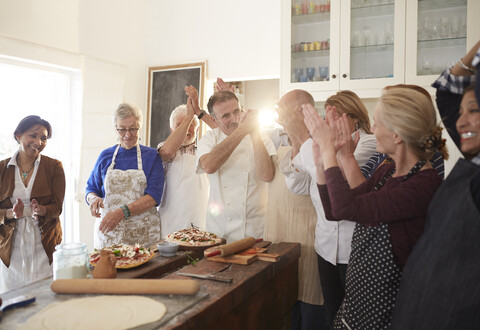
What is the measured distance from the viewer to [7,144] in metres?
3.45

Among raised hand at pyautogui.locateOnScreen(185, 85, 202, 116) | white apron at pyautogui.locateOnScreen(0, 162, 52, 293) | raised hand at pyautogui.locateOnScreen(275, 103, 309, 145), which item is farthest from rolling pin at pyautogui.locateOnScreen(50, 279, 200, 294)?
raised hand at pyautogui.locateOnScreen(185, 85, 202, 116)

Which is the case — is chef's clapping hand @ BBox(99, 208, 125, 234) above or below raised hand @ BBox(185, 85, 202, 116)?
below

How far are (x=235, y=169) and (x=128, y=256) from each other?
2.99 ft

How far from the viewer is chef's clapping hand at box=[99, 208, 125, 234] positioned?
7.73 feet

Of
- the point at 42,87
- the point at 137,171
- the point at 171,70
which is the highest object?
the point at 171,70

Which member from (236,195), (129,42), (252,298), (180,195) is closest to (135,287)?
(252,298)

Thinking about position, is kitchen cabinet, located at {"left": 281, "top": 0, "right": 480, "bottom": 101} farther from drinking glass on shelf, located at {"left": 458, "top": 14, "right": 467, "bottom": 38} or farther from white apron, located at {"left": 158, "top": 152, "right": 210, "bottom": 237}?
white apron, located at {"left": 158, "top": 152, "right": 210, "bottom": 237}

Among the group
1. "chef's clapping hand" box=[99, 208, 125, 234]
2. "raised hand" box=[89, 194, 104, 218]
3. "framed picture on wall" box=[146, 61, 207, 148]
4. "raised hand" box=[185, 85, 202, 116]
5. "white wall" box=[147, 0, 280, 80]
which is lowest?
"chef's clapping hand" box=[99, 208, 125, 234]

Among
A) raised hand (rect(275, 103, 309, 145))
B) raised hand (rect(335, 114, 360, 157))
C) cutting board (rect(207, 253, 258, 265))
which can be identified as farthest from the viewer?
raised hand (rect(275, 103, 309, 145))

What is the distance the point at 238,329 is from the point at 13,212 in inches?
68.1

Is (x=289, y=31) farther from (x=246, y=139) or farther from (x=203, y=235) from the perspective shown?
(x=203, y=235)

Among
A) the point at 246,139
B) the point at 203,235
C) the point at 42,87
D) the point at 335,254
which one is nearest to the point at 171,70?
the point at 42,87

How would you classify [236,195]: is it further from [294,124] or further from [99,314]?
[99,314]

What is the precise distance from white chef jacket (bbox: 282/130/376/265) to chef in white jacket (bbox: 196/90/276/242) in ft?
0.91
